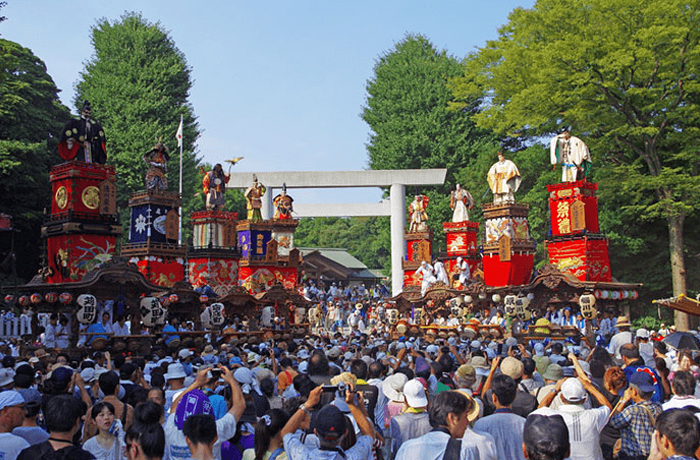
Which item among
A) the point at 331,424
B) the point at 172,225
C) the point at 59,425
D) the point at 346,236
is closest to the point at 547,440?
the point at 331,424

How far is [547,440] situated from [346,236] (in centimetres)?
6697

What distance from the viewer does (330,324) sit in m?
39.8

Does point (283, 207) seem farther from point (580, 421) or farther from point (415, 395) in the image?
point (580, 421)

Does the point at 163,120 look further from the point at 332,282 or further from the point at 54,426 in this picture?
the point at 54,426

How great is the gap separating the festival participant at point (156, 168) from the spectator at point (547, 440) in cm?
2536

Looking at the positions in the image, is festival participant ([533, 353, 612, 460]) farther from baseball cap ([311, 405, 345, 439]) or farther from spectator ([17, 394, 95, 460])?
spectator ([17, 394, 95, 460])

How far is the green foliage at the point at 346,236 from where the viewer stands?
66250mm

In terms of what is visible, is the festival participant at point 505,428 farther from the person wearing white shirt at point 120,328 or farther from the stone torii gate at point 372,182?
the stone torii gate at point 372,182

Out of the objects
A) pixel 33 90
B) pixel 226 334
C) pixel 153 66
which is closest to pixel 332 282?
pixel 153 66

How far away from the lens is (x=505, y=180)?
1233 inches

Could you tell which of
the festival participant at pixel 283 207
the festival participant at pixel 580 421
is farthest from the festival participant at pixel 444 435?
the festival participant at pixel 283 207

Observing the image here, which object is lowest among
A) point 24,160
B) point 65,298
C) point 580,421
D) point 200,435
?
point 580,421

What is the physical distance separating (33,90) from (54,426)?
32.6 meters

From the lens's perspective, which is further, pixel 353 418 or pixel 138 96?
pixel 138 96
